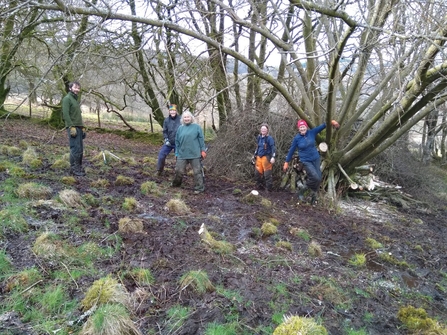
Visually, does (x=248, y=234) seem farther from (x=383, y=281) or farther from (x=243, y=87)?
(x=243, y=87)

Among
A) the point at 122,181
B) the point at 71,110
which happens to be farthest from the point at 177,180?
the point at 71,110

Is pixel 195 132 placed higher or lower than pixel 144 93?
lower

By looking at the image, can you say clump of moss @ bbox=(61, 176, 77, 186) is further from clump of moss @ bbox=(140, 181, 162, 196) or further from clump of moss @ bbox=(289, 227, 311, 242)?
clump of moss @ bbox=(289, 227, 311, 242)

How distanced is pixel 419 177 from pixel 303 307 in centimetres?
993

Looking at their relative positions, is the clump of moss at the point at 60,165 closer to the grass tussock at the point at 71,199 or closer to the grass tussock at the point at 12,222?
the grass tussock at the point at 71,199

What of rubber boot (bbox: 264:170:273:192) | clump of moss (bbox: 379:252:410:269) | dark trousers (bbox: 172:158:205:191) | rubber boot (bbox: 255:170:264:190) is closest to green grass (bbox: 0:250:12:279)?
dark trousers (bbox: 172:158:205:191)

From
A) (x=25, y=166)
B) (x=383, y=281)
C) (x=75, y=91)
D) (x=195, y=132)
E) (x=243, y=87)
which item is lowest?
(x=383, y=281)

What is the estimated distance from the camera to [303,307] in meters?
3.55

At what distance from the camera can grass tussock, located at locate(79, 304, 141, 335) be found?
269cm

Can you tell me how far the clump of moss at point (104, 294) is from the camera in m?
3.06

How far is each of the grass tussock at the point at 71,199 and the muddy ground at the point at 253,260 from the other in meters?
0.19

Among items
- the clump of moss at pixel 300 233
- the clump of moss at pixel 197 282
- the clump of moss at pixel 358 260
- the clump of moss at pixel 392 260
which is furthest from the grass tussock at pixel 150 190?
the clump of moss at pixel 392 260

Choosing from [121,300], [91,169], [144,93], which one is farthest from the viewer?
[144,93]

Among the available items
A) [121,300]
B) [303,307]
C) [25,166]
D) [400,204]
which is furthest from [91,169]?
[400,204]
